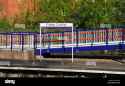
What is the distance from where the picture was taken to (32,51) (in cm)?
2570

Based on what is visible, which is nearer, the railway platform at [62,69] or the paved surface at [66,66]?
the railway platform at [62,69]

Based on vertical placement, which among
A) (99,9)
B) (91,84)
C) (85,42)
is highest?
(99,9)

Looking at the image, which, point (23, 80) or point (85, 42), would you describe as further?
point (85, 42)

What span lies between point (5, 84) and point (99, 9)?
74.2 ft

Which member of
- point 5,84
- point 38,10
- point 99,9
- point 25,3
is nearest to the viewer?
point 5,84

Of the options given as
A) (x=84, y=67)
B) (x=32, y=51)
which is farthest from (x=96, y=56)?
(x=84, y=67)

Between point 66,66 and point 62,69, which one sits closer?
point 62,69

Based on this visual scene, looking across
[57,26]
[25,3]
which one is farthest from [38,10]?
[57,26]

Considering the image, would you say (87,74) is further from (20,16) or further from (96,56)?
(20,16)

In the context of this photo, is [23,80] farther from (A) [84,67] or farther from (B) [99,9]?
(B) [99,9]

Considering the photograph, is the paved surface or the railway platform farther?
the paved surface

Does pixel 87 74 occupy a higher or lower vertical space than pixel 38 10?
lower

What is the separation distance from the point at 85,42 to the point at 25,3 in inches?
1055

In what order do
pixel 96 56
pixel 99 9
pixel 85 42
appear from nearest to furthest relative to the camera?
1. pixel 96 56
2. pixel 85 42
3. pixel 99 9
